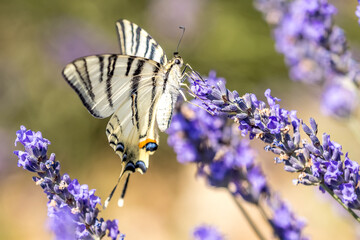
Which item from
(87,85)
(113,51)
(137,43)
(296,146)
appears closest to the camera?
(296,146)

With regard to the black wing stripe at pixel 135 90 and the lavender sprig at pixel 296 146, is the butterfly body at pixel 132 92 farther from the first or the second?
the lavender sprig at pixel 296 146

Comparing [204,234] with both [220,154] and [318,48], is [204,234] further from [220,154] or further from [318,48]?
[318,48]

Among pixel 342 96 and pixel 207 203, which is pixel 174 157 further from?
pixel 342 96

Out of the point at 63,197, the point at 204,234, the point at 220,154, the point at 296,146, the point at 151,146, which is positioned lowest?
the point at 296,146

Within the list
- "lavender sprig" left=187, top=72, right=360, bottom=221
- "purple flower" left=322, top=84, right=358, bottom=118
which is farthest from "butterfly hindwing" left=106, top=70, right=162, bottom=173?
"purple flower" left=322, top=84, right=358, bottom=118

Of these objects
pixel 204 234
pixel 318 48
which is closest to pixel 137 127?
pixel 204 234

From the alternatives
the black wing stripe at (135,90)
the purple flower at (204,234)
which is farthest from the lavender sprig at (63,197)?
the black wing stripe at (135,90)

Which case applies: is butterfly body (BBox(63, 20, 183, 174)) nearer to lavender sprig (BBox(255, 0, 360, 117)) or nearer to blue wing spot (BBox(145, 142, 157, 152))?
blue wing spot (BBox(145, 142, 157, 152))

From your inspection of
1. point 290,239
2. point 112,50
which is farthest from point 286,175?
point 290,239
